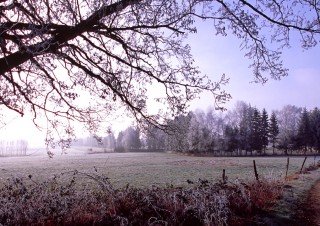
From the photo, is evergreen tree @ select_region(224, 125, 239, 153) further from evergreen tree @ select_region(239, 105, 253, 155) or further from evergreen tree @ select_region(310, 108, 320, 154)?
evergreen tree @ select_region(310, 108, 320, 154)

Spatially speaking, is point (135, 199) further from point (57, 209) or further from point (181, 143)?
point (181, 143)

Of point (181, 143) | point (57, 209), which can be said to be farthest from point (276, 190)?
point (57, 209)

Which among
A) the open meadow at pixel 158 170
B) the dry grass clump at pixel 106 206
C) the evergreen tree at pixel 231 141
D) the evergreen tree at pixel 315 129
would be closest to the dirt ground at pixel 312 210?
the dry grass clump at pixel 106 206

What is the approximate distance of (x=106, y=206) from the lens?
8.91 metres

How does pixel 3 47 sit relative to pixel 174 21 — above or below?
below

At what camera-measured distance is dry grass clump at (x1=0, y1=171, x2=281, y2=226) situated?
26.8 ft

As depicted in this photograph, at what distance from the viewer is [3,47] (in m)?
7.65

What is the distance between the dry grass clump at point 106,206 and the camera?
26.8ft

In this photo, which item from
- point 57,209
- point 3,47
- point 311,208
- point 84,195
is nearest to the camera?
point 3,47

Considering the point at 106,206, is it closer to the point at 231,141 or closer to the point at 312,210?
the point at 312,210

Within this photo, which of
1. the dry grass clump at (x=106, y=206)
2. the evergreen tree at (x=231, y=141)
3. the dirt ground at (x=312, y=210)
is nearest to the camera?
the dry grass clump at (x=106, y=206)

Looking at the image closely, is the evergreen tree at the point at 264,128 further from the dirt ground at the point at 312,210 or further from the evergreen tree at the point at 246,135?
the dirt ground at the point at 312,210

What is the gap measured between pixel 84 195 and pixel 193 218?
2.89 metres

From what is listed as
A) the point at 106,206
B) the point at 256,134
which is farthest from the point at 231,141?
the point at 106,206
